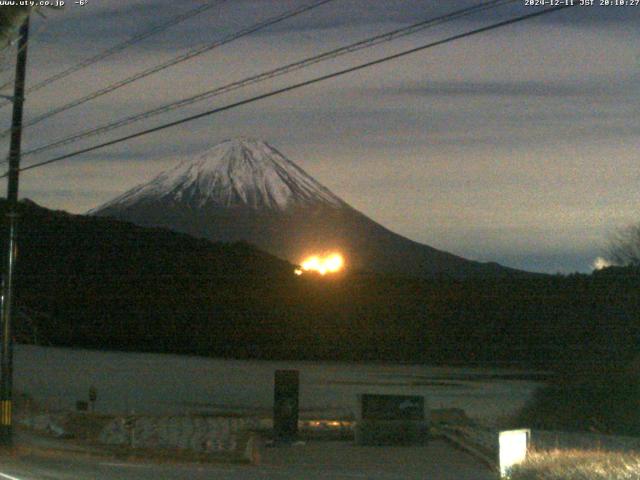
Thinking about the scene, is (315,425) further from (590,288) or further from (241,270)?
(241,270)

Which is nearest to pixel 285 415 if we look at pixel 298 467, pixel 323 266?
pixel 298 467

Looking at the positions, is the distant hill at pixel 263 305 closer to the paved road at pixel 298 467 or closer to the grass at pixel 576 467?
the paved road at pixel 298 467

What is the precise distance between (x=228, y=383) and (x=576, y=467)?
43.1 meters

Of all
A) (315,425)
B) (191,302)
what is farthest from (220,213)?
(315,425)

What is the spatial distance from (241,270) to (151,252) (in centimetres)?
1047

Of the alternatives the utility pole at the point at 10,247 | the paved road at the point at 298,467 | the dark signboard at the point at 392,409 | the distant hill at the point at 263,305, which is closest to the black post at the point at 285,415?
the paved road at the point at 298,467

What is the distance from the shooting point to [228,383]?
54.4 m

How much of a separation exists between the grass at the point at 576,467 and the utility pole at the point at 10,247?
41.2ft

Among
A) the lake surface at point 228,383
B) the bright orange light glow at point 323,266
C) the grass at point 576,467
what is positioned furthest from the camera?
the bright orange light glow at point 323,266

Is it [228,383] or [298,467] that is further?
[228,383]

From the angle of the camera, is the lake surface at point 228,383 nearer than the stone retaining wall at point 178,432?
No

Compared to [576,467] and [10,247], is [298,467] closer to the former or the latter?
[10,247]

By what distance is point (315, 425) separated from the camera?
3269cm

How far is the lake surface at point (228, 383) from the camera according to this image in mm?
45906
